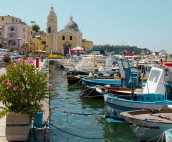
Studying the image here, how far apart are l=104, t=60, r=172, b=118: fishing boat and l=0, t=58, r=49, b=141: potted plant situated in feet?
19.7

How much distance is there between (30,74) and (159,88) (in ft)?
29.5

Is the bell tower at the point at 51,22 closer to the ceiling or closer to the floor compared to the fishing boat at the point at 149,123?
closer to the ceiling

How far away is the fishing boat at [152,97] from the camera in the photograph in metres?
15.7

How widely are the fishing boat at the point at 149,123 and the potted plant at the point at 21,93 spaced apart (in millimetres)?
3608

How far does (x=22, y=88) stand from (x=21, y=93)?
186 millimetres

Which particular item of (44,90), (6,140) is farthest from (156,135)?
(6,140)

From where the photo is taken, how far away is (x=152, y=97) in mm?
16953

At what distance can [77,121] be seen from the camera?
56.6ft

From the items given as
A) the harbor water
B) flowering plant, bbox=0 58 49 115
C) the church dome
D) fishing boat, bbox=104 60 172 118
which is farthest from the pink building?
flowering plant, bbox=0 58 49 115

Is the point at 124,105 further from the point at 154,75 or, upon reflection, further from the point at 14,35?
the point at 14,35

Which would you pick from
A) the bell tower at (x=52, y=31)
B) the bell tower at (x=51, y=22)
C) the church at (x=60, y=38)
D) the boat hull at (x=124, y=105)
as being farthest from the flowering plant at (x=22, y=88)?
the bell tower at (x=51, y=22)

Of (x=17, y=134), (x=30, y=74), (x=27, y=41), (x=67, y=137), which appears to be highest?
(x=27, y=41)

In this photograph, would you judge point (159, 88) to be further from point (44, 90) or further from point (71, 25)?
point (71, 25)

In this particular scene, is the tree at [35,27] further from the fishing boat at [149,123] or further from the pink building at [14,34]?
the fishing boat at [149,123]
